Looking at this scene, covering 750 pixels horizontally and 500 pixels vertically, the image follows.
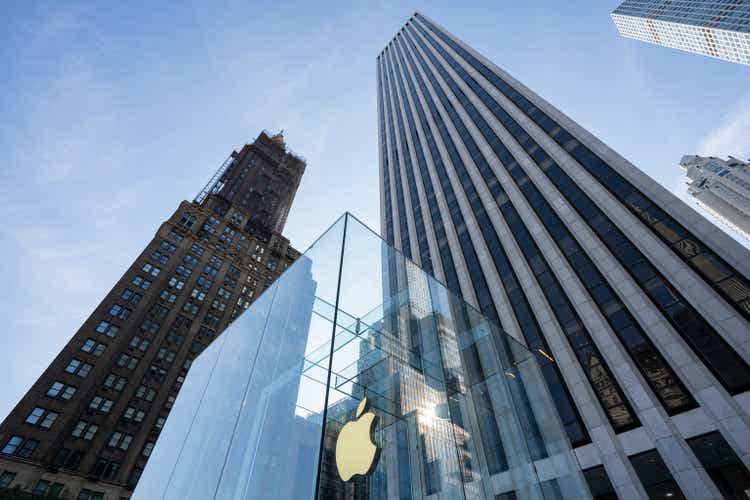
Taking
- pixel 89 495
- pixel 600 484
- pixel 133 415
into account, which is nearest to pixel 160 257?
pixel 133 415

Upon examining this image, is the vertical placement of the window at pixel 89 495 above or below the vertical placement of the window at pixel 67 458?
below

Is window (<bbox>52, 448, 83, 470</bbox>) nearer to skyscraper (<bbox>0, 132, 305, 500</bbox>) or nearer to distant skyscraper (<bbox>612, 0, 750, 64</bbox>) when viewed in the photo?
skyscraper (<bbox>0, 132, 305, 500</bbox>)

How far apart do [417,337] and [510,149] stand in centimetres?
3723

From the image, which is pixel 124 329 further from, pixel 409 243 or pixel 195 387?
pixel 195 387

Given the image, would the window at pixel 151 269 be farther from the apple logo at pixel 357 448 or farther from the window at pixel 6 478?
the apple logo at pixel 357 448

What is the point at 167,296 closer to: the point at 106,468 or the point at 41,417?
the point at 41,417

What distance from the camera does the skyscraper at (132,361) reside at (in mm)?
42281

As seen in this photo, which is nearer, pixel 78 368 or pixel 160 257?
pixel 78 368

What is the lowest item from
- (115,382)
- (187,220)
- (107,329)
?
(115,382)

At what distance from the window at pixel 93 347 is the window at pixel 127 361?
265 cm

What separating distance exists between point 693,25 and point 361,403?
545 ft

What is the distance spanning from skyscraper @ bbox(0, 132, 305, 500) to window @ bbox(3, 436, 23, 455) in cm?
10

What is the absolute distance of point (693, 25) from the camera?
117375 mm

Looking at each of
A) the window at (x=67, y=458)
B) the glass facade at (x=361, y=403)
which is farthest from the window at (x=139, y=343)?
the glass facade at (x=361, y=403)
